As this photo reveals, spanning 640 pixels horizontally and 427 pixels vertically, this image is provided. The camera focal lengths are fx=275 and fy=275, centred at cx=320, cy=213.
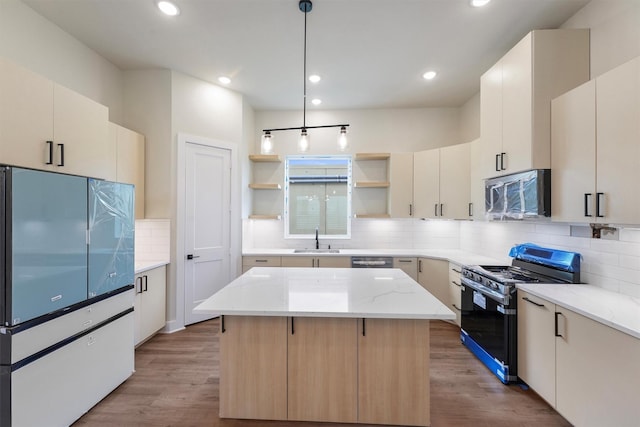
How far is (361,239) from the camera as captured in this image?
4512 millimetres

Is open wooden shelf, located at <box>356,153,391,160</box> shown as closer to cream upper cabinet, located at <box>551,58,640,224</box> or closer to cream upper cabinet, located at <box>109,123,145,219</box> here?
cream upper cabinet, located at <box>551,58,640,224</box>

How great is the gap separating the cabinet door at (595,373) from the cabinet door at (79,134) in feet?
11.9

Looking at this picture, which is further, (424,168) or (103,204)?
(424,168)

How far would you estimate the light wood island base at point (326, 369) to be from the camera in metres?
1.76

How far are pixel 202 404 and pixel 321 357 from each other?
1.07 m

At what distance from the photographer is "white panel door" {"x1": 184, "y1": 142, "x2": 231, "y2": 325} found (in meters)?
3.41

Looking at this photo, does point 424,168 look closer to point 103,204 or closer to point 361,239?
point 361,239

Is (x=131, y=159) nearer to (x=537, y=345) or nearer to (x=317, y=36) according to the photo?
(x=317, y=36)

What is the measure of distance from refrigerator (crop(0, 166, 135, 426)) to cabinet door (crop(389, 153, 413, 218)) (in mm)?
3267

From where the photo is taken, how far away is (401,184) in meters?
4.09

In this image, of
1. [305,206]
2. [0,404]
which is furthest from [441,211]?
[0,404]

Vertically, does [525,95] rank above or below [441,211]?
above

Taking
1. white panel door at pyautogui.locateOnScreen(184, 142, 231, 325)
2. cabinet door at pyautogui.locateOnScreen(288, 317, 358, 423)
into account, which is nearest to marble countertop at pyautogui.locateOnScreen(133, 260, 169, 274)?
white panel door at pyautogui.locateOnScreen(184, 142, 231, 325)

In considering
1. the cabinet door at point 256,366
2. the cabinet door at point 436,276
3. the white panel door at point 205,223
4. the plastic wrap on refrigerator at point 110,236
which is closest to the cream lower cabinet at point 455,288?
the cabinet door at point 436,276
